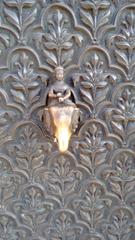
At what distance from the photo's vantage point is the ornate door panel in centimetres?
96

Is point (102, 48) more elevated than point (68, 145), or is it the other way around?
point (102, 48)

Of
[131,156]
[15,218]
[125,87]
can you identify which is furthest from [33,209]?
[125,87]

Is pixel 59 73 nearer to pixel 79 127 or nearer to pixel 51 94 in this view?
pixel 51 94

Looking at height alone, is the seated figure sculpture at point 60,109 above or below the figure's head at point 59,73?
below

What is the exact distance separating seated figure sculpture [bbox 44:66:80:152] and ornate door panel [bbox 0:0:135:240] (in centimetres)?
4

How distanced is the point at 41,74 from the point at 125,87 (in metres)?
0.23

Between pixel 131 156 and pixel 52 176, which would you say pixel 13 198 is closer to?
pixel 52 176

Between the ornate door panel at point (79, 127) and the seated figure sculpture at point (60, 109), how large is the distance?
38 mm

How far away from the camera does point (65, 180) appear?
106 cm

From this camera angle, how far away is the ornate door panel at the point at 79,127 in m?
0.96

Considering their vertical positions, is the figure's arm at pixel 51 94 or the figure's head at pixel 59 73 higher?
the figure's head at pixel 59 73

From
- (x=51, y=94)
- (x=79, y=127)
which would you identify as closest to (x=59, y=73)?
(x=51, y=94)

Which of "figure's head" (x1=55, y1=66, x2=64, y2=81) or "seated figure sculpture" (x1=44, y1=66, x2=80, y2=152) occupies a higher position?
"figure's head" (x1=55, y1=66, x2=64, y2=81)

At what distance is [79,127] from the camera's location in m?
1.01
